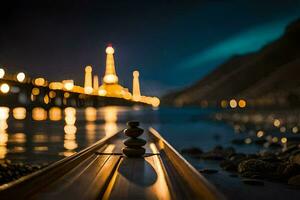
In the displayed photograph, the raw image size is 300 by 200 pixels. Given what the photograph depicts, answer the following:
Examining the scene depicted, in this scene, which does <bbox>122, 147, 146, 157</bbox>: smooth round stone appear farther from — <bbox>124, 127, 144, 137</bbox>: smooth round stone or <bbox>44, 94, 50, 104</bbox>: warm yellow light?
<bbox>44, 94, 50, 104</bbox>: warm yellow light

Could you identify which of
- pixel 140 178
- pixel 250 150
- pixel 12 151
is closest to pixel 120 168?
pixel 140 178

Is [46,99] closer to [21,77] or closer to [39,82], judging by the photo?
[39,82]

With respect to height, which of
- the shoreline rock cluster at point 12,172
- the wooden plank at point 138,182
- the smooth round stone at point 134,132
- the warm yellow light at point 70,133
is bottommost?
the shoreline rock cluster at point 12,172

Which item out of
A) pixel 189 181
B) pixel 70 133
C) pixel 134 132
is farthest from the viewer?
pixel 70 133

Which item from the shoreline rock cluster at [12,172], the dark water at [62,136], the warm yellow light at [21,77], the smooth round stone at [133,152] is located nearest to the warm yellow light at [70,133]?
the dark water at [62,136]

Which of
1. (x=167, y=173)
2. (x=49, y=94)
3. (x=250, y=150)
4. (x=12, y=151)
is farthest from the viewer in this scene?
(x=49, y=94)

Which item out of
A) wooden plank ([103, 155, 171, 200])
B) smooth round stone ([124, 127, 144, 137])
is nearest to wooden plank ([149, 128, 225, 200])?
wooden plank ([103, 155, 171, 200])

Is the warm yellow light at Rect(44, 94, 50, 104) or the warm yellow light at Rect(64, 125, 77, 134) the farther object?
the warm yellow light at Rect(44, 94, 50, 104)

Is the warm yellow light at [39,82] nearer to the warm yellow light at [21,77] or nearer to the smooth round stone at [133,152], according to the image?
the warm yellow light at [21,77]

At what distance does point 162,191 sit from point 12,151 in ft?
66.1

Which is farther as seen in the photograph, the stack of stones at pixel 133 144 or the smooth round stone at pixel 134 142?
the smooth round stone at pixel 134 142

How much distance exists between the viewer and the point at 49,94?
12612 cm

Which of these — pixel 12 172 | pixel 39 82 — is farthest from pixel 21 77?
pixel 12 172

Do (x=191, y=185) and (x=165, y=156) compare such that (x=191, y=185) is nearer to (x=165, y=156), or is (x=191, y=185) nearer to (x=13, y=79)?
(x=165, y=156)
